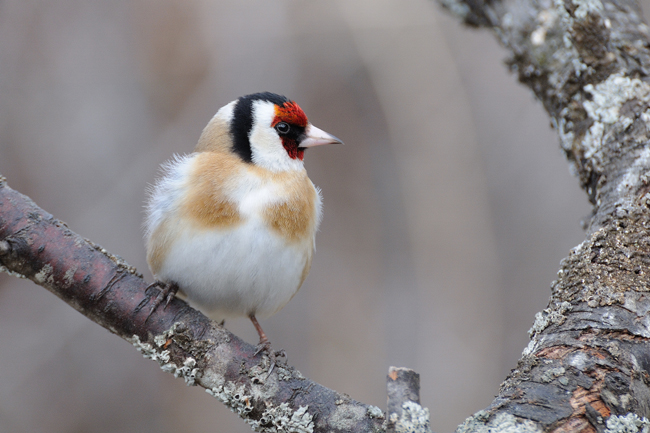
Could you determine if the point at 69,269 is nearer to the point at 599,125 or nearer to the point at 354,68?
the point at 599,125

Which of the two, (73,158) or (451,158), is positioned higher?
(451,158)

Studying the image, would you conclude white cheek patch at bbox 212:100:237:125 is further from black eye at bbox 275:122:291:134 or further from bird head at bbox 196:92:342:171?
black eye at bbox 275:122:291:134

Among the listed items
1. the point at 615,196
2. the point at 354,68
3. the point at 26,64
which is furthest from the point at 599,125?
the point at 26,64

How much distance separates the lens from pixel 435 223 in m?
4.45

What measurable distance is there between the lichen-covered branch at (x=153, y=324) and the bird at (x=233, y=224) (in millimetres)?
142

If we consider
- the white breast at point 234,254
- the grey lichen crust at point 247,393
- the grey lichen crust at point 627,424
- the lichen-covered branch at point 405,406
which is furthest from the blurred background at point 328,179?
the lichen-covered branch at point 405,406

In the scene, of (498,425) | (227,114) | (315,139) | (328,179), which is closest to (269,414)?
(498,425)

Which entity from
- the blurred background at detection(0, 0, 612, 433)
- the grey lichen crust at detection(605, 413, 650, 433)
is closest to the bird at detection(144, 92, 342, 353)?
the grey lichen crust at detection(605, 413, 650, 433)

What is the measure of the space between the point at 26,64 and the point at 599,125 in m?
4.20

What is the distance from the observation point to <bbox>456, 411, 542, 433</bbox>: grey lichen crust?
5.24 ft

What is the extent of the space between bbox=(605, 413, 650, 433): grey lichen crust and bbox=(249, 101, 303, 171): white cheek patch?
1726mm

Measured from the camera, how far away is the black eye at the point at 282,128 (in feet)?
9.67

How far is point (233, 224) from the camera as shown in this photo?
8.02 feet

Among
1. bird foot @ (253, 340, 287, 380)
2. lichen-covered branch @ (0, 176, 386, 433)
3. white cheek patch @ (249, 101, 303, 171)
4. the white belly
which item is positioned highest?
white cheek patch @ (249, 101, 303, 171)
